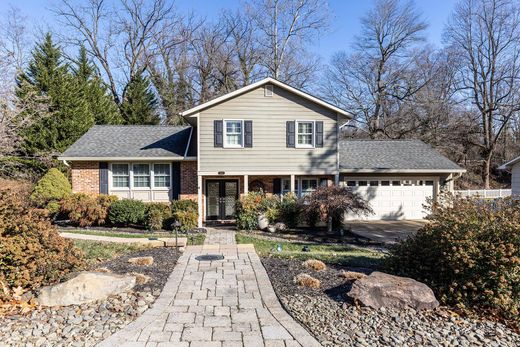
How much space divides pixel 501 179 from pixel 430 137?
9.94 meters

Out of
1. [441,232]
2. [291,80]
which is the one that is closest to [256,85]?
[441,232]

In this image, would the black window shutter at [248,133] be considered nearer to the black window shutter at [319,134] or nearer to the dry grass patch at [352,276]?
the black window shutter at [319,134]

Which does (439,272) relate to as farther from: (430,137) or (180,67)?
(180,67)

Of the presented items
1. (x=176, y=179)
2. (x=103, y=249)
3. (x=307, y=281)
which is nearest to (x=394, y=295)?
(x=307, y=281)

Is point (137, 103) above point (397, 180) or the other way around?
above

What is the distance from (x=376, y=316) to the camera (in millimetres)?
4590

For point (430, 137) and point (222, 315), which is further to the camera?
point (430, 137)

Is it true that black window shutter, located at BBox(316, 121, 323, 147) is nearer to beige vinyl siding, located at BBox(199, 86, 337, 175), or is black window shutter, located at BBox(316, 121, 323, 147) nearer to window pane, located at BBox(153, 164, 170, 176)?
beige vinyl siding, located at BBox(199, 86, 337, 175)

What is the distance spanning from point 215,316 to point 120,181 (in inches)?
441

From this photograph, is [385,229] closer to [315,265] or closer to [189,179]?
[315,265]

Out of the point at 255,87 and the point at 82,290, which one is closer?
the point at 82,290

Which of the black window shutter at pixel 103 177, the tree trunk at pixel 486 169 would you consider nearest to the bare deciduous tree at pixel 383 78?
the tree trunk at pixel 486 169

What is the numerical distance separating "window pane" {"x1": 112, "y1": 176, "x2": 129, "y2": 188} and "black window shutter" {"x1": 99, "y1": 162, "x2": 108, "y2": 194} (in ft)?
1.04

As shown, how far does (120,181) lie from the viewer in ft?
47.2
